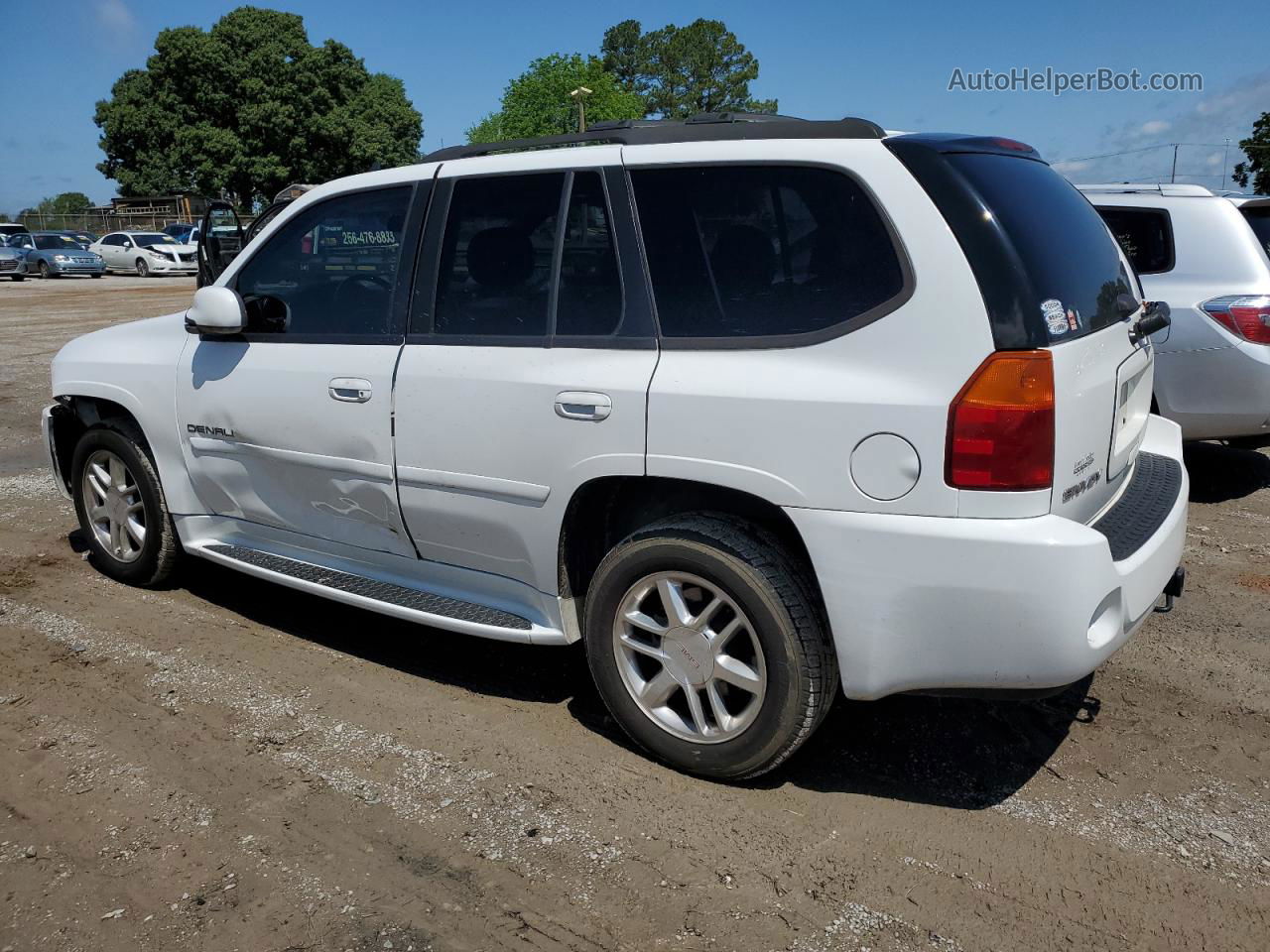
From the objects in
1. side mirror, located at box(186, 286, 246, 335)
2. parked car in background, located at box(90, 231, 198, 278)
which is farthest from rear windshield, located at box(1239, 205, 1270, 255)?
parked car in background, located at box(90, 231, 198, 278)

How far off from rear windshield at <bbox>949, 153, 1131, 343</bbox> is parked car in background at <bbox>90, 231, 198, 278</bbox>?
121 ft

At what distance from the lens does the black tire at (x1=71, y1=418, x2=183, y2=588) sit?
4.69 metres

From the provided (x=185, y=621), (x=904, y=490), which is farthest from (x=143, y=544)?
(x=904, y=490)

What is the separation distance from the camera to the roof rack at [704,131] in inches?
119

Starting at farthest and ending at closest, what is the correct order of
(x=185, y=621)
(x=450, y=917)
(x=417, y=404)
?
(x=185, y=621) < (x=417, y=404) < (x=450, y=917)

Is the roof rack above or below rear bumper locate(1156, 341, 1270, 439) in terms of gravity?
above

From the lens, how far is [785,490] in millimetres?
2873

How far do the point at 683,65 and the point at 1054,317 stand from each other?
9974 centimetres

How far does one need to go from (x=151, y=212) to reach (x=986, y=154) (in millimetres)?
58268

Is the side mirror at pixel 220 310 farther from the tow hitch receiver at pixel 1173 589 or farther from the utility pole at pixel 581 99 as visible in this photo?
the utility pole at pixel 581 99

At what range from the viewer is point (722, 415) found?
295 centimetres

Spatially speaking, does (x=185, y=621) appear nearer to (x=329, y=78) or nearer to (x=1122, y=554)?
(x=1122, y=554)

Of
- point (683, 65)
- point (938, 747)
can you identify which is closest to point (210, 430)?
point (938, 747)

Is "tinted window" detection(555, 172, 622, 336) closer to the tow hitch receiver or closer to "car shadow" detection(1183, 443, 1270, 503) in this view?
the tow hitch receiver
